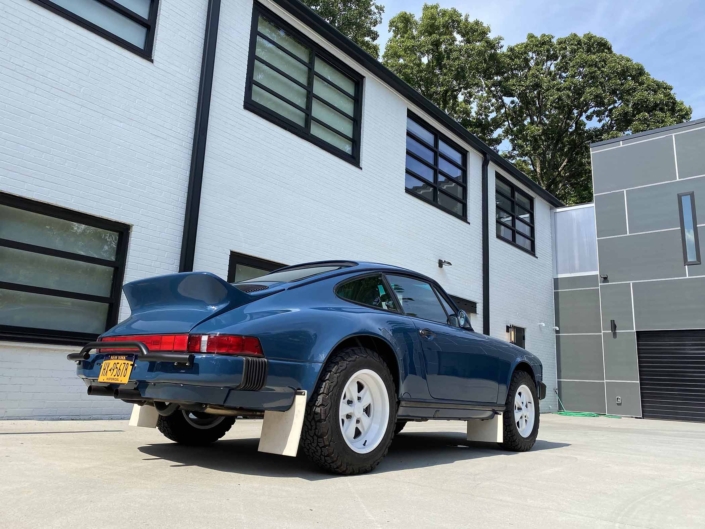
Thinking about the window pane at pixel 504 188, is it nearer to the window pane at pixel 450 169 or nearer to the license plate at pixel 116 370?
the window pane at pixel 450 169

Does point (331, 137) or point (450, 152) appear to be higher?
point (450, 152)

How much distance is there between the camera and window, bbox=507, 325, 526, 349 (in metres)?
13.5

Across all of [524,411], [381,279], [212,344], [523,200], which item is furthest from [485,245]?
[212,344]

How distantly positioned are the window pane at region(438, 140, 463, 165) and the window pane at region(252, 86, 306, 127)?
4504 millimetres

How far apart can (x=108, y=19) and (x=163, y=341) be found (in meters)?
5.14

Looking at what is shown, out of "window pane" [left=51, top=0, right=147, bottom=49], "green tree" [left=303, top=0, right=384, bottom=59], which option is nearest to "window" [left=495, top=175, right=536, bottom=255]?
"window pane" [left=51, top=0, right=147, bottom=49]

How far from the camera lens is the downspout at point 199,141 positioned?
Answer: 21.4ft

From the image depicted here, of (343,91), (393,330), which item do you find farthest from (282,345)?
(343,91)

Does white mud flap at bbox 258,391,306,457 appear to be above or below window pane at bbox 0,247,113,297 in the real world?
below

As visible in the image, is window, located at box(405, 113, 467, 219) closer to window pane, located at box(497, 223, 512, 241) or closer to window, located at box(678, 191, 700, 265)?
window pane, located at box(497, 223, 512, 241)

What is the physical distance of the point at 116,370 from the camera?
2938 millimetres

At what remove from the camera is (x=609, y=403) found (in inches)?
545

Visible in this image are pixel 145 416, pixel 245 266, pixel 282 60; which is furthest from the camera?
pixel 282 60

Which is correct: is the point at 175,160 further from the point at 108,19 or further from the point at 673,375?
the point at 673,375
